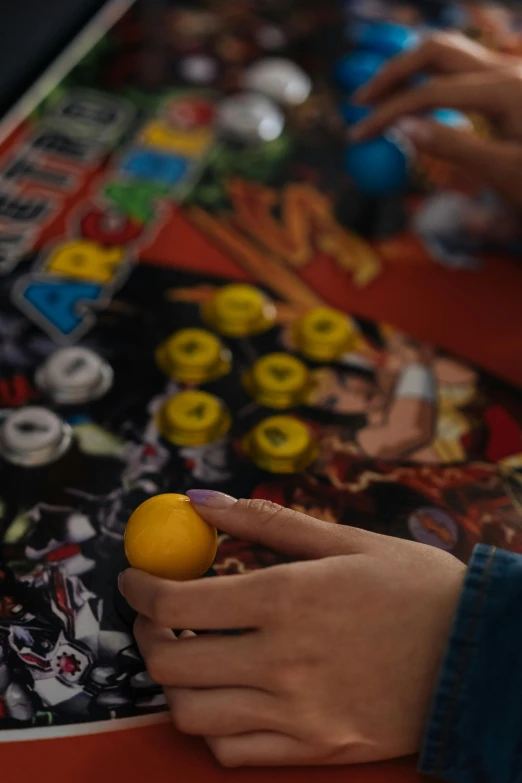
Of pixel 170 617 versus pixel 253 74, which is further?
pixel 253 74

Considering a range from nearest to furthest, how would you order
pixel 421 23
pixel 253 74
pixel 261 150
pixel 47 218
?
pixel 47 218 → pixel 261 150 → pixel 253 74 → pixel 421 23

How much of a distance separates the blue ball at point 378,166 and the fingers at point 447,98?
0.04 meters

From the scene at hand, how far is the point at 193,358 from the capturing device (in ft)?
3.08

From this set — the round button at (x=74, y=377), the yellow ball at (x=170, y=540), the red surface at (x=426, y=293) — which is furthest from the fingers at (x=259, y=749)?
the red surface at (x=426, y=293)

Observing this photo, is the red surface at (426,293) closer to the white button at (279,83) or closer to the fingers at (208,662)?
the white button at (279,83)

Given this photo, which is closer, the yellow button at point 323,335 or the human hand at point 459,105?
the yellow button at point 323,335

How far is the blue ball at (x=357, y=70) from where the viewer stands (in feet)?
4.43

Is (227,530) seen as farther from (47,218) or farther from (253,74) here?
(253,74)

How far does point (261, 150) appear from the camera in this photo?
1256mm

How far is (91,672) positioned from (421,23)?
121 cm

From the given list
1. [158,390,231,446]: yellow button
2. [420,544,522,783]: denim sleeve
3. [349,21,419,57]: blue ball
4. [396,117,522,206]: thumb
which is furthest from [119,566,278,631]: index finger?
[349,21,419,57]: blue ball

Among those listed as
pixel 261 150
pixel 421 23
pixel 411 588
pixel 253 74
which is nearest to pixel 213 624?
pixel 411 588

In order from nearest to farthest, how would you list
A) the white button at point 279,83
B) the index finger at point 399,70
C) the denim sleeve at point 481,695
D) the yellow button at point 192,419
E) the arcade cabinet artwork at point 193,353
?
1. the denim sleeve at point 481,695
2. the arcade cabinet artwork at point 193,353
3. the yellow button at point 192,419
4. the index finger at point 399,70
5. the white button at point 279,83

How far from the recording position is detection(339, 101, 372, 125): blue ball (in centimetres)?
129
